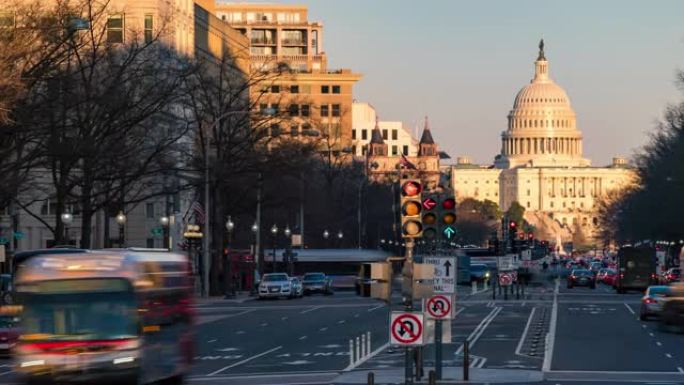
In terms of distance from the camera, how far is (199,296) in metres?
88.6

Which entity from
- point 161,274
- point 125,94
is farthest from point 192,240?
point 161,274

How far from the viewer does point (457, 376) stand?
3619 cm

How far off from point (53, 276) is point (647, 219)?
106988mm

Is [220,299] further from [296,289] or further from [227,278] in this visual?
[296,289]

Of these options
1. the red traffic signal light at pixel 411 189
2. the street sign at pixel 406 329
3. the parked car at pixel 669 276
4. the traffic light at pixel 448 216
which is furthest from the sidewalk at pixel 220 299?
the street sign at pixel 406 329

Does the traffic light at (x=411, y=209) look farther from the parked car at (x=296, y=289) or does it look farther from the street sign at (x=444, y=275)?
the parked car at (x=296, y=289)

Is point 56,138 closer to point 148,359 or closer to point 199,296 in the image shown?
point 148,359

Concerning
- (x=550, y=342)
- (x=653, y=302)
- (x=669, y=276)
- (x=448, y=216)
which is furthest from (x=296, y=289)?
(x=448, y=216)

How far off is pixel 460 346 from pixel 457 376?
11.6 m

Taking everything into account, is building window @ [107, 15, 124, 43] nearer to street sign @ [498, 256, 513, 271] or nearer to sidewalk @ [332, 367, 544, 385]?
street sign @ [498, 256, 513, 271]

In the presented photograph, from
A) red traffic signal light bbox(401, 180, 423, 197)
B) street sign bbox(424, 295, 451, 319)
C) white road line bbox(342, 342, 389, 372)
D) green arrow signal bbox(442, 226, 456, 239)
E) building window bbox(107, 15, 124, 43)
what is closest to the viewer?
red traffic signal light bbox(401, 180, 423, 197)

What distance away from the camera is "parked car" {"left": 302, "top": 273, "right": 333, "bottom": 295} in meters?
99.9

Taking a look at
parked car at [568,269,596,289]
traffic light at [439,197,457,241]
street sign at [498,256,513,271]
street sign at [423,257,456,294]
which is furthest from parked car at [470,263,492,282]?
traffic light at [439,197,457,241]

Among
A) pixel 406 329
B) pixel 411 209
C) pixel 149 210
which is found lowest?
pixel 406 329
